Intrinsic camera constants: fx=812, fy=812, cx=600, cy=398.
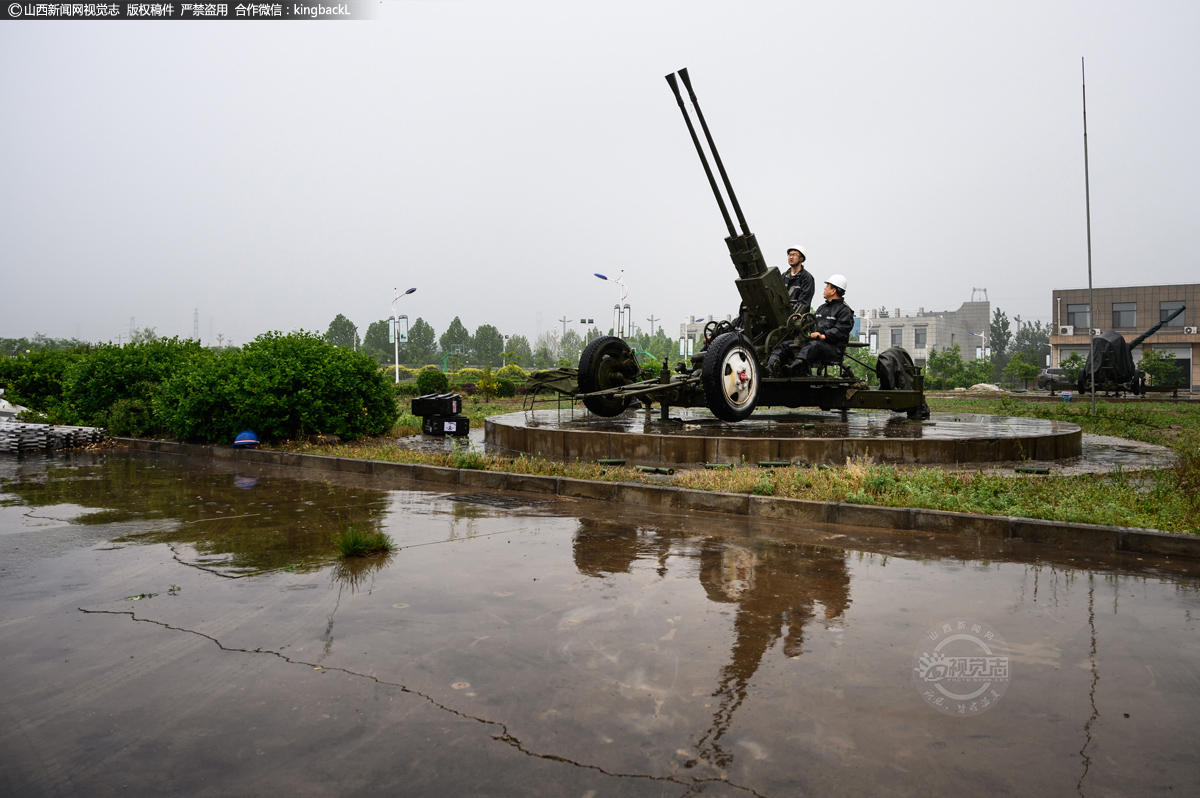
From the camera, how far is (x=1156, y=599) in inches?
180

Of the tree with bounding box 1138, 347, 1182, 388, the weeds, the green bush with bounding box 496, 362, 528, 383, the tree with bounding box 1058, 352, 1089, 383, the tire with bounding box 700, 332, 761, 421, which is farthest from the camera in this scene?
the tree with bounding box 1138, 347, 1182, 388

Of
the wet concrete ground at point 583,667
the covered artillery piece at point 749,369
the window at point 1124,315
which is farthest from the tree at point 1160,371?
the wet concrete ground at point 583,667

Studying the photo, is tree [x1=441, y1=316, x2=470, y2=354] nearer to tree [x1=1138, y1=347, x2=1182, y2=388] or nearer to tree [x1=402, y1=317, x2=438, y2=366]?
tree [x1=402, y1=317, x2=438, y2=366]

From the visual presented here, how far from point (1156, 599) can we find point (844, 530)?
234cm

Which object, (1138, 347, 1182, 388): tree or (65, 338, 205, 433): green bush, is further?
(1138, 347, 1182, 388): tree

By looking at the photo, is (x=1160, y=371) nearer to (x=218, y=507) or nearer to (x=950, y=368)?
(x=950, y=368)

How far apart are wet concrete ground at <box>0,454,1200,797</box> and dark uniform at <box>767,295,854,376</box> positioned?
20.5 feet

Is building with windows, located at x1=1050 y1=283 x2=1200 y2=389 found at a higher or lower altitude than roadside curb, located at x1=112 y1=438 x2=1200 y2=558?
higher

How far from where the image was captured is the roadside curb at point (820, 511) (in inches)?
224

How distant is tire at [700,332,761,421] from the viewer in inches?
424

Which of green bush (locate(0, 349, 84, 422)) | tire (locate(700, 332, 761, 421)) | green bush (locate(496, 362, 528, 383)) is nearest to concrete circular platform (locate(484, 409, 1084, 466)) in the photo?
tire (locate(700, 332, 761, 421))

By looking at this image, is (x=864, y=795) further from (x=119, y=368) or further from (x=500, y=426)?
(x=119, y=368)

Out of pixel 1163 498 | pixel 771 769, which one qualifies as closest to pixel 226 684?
pixel 771 769

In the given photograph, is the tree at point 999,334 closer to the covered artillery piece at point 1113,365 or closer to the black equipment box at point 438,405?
the covered artillery piece at point 1113,365
